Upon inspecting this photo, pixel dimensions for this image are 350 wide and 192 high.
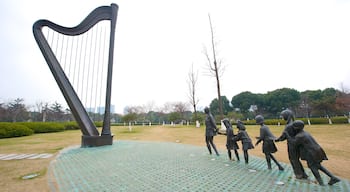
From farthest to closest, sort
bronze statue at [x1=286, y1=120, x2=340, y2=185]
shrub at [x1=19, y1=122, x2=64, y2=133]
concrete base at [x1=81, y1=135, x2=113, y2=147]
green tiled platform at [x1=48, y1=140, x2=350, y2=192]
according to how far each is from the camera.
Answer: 1. shrub at [x1=19, y1=122, x2=64, y2=133]
2. concrete base at [x1=81, y1=135, x2=113, y2=147]
3. green tiled platform at [x1=48, y1=140, x2=350, y2=192]
4. bronze statue at [x1=286, y1=120, x2=340, y2=185]

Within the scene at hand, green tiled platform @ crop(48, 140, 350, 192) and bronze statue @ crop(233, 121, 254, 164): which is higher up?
bronze statue @ crop(233, 121, 254, 164)

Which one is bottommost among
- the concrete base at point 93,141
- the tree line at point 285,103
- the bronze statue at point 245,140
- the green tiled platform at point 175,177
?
the green tiled platform at point 175,177

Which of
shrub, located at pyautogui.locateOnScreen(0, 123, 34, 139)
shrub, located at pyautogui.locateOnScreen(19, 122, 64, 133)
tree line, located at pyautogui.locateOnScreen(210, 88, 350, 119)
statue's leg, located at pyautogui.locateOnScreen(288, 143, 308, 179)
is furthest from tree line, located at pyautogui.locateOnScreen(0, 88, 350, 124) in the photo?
statue's leg, located at pyautogui.locateOnScreen(288, 143, 308, 179)

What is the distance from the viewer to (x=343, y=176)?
321 cm

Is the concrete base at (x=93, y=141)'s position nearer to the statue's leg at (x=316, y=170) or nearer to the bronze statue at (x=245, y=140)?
the bronze statue at (x=245, y=140)

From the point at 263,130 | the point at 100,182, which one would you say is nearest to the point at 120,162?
the point at 100,182

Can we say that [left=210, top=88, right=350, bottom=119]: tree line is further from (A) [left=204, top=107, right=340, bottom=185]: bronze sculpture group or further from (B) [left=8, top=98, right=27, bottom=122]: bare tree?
(B) [left=8, top=98, right=27, bottom=122]: bare tree

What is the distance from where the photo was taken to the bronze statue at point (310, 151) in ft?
8.31

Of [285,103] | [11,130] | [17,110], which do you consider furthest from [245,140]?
[17,110]

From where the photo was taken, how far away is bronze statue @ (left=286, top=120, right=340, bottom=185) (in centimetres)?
253

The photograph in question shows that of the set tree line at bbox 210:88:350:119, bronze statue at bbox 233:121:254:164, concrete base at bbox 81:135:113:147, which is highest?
tree line at bbox 210:88:350:119

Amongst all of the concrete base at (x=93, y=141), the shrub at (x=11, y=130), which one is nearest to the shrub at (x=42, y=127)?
the shrub at (x=11, y=130)

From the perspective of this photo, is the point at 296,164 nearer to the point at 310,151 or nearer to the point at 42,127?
the point at 310,151

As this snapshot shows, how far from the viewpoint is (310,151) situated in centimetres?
261
